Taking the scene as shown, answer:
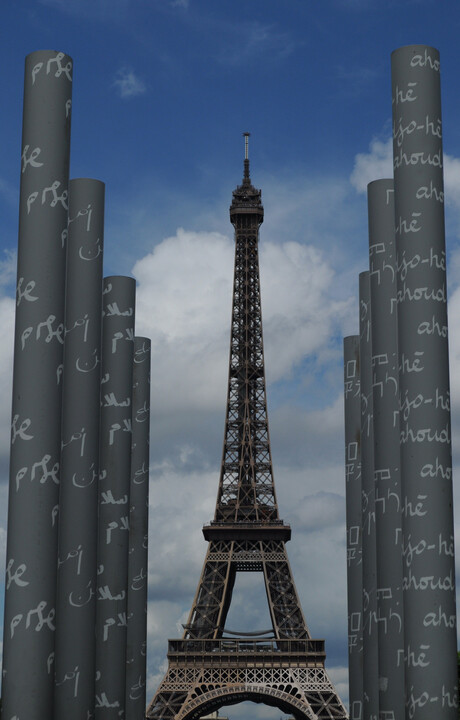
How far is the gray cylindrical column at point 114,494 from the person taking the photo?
31.7 m

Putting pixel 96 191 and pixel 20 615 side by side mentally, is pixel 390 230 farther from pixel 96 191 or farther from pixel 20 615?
pixel 20 615

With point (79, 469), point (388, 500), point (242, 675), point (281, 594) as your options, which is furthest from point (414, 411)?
point (281, 594)

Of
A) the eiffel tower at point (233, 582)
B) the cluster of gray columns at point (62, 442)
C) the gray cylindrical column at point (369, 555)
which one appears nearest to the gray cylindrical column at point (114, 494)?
the cluster of gray columns at point (62, 442)

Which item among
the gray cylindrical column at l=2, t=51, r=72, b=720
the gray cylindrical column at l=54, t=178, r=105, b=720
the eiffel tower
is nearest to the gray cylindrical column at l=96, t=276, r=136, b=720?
the gray cylindrical column at l=54, t=178, r=105, b=720

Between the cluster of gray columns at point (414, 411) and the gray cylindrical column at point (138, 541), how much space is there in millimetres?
13387

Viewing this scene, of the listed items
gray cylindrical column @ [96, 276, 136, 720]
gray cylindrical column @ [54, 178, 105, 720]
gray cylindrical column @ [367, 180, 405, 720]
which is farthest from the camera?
gray cylindrical column @ [96, 276, 136, 720]

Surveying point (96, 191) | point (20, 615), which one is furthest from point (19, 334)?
point (96, 191)

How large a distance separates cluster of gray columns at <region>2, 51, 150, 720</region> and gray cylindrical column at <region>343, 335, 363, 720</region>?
11221 mm

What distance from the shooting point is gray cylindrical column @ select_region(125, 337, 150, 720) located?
40.5 metres

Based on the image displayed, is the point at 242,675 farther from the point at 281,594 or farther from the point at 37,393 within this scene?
the point at 37,393

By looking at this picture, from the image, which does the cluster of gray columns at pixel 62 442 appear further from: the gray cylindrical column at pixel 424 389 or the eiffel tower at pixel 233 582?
the eiffel tower at pixel 233 582

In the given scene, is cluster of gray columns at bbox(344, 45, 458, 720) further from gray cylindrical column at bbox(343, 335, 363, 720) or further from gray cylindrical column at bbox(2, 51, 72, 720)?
gray cylindrical column at bbox(343, 335, 363, 720)

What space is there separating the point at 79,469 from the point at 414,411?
26.0 feet

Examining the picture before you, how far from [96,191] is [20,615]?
11.9m
